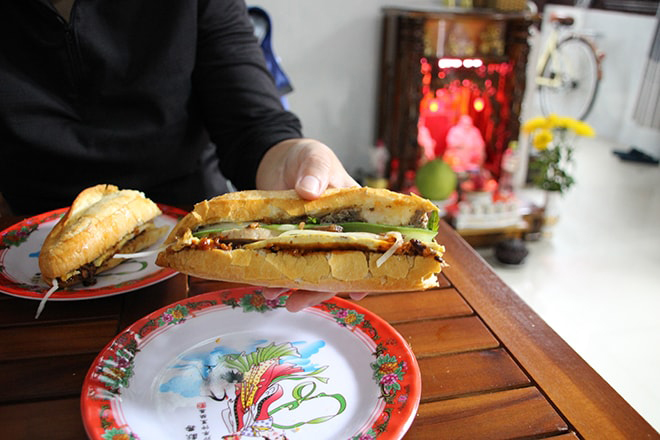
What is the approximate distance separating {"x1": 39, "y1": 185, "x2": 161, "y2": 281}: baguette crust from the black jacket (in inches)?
12.6

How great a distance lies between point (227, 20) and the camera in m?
1.71

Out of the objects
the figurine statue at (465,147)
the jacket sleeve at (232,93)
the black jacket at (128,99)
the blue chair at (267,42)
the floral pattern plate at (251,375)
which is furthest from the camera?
the figurine statue at (465,147)

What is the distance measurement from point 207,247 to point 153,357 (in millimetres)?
210

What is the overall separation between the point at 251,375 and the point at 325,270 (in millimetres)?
218

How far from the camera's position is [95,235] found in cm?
112

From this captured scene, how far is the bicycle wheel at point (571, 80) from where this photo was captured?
18.3 feet

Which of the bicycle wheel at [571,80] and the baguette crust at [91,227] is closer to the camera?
the baguette crust at [91,227]

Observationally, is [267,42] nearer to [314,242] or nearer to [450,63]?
[450,63]

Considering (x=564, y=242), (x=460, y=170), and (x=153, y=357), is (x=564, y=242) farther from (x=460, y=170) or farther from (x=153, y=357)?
(x=153, y=357)

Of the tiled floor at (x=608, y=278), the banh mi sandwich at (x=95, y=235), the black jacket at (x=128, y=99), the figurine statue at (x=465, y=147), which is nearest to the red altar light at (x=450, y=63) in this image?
the figurine statue at (x=465, y=147)

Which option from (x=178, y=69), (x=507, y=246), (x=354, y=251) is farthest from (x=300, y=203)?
(x=507, y=246)

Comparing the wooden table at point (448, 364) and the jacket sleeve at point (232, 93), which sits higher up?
the jacket sleeve at point (232, 93)

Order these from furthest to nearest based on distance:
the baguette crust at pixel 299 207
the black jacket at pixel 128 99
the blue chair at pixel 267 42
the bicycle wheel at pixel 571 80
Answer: the bicycle wheel at pixel 571 80 → the blue chair at pixel 267 42 → the black jacket at pixel 128 99 → the baguette crust at pixel 299 207

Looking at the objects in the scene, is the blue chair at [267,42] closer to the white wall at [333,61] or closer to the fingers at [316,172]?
the white wall at [333,61]
